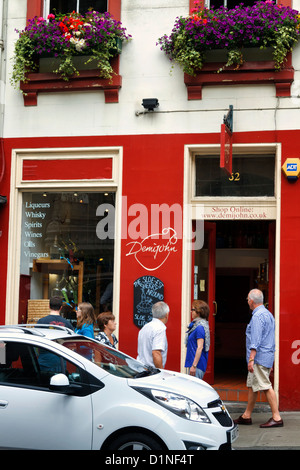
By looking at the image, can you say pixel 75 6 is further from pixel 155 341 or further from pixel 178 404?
pixel 178 404

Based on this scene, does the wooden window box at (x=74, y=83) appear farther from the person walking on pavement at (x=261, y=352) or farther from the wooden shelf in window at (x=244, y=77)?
the person walking on pavement at (x=261, y=352)

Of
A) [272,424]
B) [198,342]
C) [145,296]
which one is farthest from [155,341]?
[145,296]

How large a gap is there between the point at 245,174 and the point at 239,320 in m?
5.44

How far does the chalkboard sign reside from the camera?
37.8 ft

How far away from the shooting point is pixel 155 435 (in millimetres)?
6496

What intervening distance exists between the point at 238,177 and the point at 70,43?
3.75 metres

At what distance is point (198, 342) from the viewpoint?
9.41 m

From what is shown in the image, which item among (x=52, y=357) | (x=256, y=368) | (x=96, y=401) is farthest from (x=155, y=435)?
(x=256, y=368)

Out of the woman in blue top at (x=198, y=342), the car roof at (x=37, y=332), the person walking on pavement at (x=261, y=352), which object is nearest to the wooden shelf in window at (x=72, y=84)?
the woman in blue top at (x=198, y=342)

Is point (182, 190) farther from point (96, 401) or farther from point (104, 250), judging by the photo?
point (96, 401)

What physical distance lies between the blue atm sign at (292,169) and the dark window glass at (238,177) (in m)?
0.54

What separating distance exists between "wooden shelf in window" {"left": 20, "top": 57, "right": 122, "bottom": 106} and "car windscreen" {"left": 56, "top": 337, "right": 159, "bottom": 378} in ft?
18.2

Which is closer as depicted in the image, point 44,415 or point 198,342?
point 44,415
